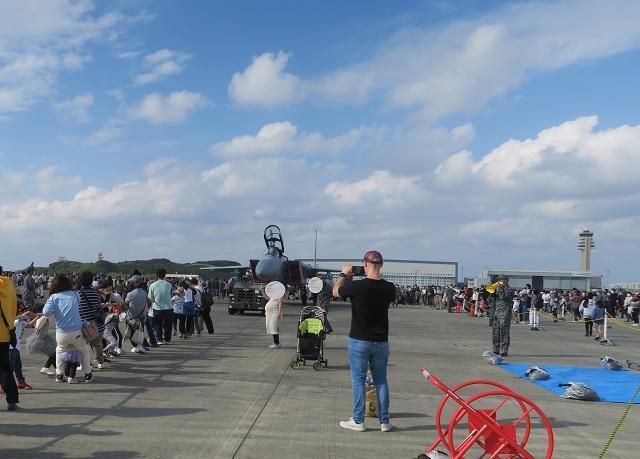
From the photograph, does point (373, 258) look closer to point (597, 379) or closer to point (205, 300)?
point (597, 379)

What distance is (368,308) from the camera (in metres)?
6.57

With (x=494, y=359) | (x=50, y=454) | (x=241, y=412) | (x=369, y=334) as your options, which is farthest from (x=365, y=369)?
(x=494, y=359)

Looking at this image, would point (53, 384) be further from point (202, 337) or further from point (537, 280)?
point (537, 280)

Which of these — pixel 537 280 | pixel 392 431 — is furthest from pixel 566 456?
pixel 537 280

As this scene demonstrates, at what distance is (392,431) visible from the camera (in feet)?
21.8

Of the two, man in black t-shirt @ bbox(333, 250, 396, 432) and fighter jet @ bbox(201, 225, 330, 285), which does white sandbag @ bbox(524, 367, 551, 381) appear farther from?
fighter jet @ bbox(201, 225, 330, 285)

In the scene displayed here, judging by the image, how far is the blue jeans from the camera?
21.5 feet

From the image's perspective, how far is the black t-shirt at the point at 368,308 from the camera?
259 inches

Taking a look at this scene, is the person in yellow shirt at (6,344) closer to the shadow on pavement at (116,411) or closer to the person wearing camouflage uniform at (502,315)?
the shadow on pavement at (116,411)

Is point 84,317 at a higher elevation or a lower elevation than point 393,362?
higher

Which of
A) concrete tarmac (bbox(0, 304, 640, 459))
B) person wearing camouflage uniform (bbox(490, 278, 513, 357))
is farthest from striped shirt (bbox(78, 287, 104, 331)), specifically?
person wearing camouflage uniform (bbox(490, 278, 513, 357))

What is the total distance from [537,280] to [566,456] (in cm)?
7019

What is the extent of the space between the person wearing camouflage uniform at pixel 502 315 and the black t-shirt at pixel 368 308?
819 cm

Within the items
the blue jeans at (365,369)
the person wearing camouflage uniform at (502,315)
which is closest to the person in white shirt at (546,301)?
the person wearing camouflage uniform at (502,315)
